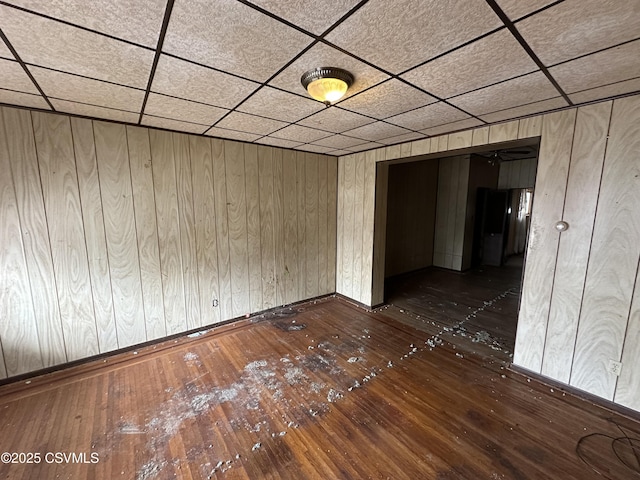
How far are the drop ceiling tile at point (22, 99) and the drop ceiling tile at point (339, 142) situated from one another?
2.60 meters

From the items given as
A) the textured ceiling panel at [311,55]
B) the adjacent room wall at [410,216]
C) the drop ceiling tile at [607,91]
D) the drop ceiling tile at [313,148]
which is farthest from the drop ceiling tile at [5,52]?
the adjacent room wall at [410,216]

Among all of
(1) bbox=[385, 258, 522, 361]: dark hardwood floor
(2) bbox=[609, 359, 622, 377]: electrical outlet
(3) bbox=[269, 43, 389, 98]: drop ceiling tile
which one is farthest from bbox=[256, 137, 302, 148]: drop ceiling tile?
(2) bbox=[609, 359, 622, 377]: electrical outlet

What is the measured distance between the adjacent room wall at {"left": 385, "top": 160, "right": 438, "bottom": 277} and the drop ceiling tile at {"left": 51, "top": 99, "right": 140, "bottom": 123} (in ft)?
15.2

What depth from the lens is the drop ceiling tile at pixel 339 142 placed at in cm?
329

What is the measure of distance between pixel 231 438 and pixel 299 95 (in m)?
2.52

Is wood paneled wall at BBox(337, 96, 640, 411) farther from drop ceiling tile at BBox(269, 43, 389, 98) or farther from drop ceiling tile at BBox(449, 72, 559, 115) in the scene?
drop ceiling tile at BBox(269, 43, 389, 98)

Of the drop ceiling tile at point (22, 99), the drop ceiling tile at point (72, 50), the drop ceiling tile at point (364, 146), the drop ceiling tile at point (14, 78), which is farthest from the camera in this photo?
the drop ceiling tile at point (364, 146)

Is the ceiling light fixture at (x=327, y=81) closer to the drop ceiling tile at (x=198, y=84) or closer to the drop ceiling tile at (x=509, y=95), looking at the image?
the drop ceiling tile at (x=198, y=84)

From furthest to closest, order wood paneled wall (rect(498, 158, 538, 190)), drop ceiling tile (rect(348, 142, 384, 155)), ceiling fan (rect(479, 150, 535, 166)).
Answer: wood paneled wall (rect(498, 158, 538, 190)), ceiling fan (rect(479, 150, 535, 166)), drop ceiling tile (rect(348, 142, 384, 155))

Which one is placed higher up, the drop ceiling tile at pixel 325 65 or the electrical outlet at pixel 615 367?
the drop ceiling tile at pixel 325 65

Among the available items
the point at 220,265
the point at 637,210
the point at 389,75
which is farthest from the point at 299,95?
the point at 637,210

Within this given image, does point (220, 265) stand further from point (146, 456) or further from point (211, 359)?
point (146, 456)

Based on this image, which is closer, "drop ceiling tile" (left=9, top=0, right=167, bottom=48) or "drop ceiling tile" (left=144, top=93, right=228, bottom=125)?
"drop ceiling tile" (left=9, top=0, right=167, bottom=48)

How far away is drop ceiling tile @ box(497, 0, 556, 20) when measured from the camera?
1.08 metres
